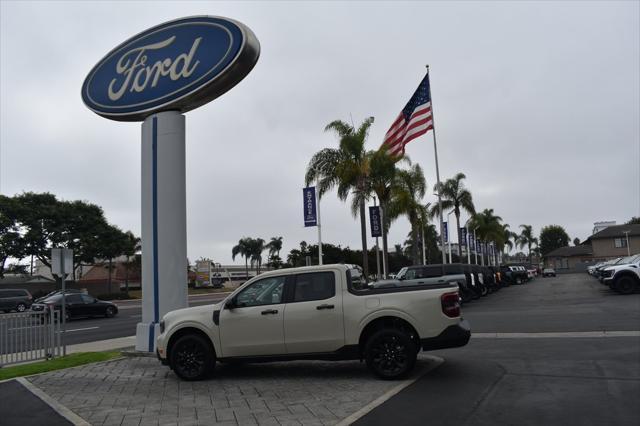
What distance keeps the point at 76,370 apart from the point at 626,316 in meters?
14.2

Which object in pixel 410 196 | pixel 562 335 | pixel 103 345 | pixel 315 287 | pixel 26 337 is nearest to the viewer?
pixel 315 287

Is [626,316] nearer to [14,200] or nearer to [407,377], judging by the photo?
[407,377]

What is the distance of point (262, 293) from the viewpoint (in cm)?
890

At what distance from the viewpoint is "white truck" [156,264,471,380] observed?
8.16 meters

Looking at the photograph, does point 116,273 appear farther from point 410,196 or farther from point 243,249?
point 410,196

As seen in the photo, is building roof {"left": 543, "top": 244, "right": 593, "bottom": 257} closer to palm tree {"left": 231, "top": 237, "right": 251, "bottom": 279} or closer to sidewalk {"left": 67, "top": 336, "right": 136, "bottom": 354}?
palm tree {"left": 231, "top": 237, "right": 251, "bottom": 279}

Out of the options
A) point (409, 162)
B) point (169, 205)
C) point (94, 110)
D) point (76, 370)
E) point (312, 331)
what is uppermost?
point (409, 162)

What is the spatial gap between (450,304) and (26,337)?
9088mm

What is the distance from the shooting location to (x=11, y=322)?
11523 mm

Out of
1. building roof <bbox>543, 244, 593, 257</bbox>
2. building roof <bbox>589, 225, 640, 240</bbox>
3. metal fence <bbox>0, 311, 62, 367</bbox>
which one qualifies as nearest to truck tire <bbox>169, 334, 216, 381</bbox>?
metal fence <bbox>0, 311, 62, 367</bbox>

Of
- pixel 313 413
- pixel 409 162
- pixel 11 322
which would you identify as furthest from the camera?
pixel 409 162

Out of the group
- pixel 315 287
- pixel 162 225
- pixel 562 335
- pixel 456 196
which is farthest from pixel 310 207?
pixel 456 196

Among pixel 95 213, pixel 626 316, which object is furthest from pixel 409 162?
pixel 95 213

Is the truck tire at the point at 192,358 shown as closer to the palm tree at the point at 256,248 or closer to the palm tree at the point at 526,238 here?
the palm tree at the point at 256,248
